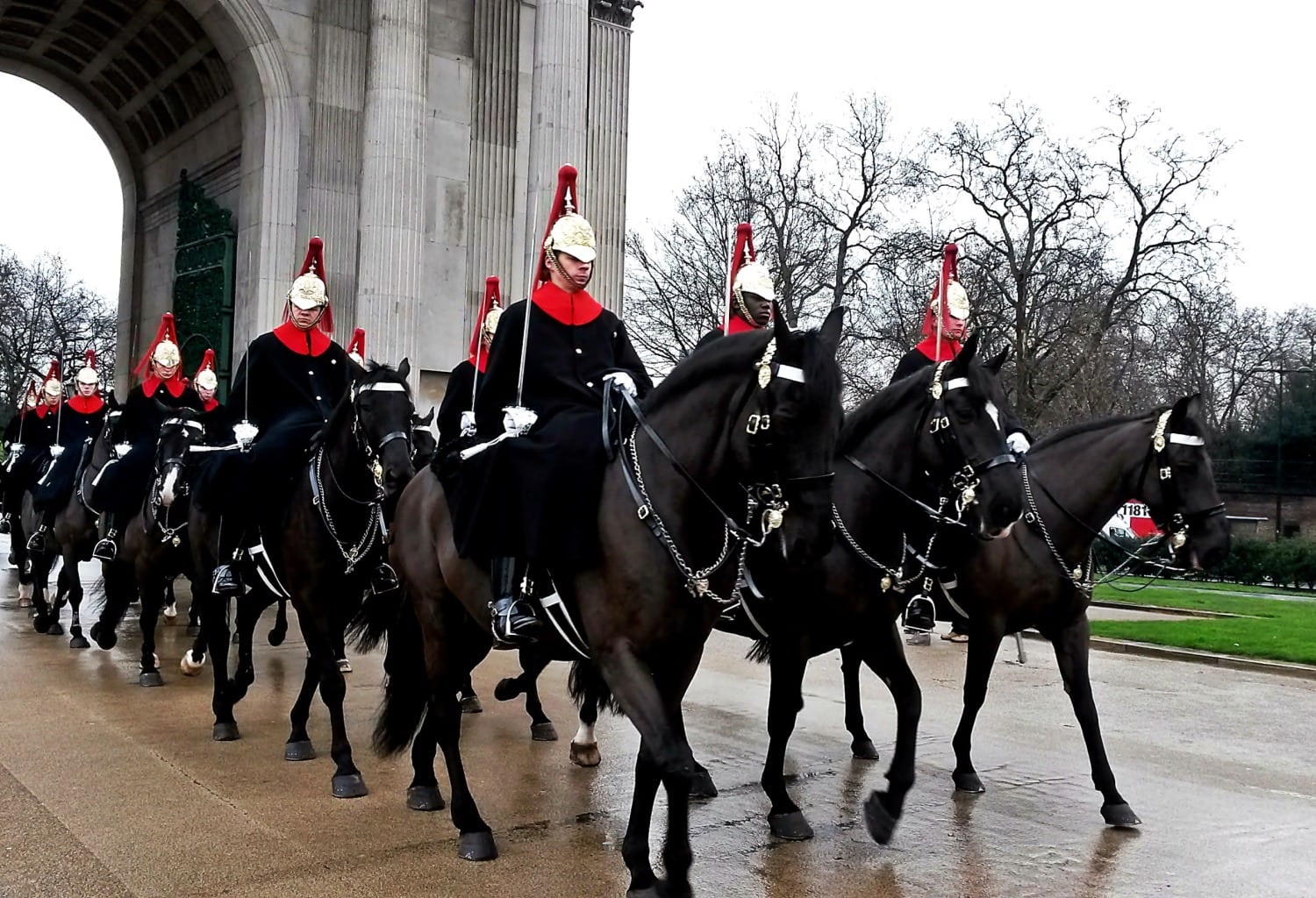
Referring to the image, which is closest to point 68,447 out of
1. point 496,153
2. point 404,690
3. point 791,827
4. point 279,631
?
point 279,631

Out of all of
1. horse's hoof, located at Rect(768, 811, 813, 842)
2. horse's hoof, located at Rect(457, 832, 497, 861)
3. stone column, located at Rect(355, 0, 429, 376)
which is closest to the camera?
horse's hoof, located at Rect(457, 832, 497, 861)

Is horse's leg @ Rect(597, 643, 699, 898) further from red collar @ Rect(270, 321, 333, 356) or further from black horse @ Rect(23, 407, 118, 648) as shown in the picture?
black horse @ Rect(23, 407, 118, 648)

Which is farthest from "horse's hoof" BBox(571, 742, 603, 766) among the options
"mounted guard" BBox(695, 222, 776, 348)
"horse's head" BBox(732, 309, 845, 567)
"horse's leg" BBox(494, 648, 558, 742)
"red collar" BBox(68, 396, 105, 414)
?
"red collar" BBox(68, 396, 105, 414)

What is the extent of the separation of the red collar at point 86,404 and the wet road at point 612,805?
5064 mm

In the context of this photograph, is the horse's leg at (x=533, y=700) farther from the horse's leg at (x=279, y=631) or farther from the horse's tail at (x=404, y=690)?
the horse's leg at (x=279, y=631)

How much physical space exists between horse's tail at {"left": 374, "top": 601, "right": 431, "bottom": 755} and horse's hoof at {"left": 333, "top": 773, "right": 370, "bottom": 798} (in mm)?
195

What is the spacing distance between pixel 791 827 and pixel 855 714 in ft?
7.28

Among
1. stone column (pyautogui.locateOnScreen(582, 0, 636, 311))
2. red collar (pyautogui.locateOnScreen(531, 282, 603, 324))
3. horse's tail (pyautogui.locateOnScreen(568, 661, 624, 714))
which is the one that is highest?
stone column (pyautogui.locateOnScreen(582, 0, 636, 311))

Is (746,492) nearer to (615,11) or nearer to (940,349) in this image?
(940,349)

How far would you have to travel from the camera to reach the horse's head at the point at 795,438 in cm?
439

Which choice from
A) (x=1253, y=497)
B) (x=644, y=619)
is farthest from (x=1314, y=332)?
(x=644, y=619)

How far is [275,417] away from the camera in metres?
8.31

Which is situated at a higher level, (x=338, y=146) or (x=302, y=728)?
(x=338, y=146)

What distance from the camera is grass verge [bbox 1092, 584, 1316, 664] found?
13953 mm
